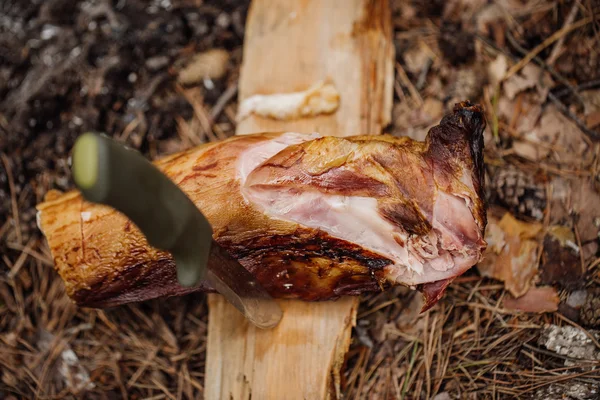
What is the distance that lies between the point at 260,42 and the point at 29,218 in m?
1.74

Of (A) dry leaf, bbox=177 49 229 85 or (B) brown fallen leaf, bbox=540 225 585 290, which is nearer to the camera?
(B) brown fallen leaf, bbox=540 225 585 290

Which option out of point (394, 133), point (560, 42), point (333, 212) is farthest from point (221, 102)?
point (560, 42)

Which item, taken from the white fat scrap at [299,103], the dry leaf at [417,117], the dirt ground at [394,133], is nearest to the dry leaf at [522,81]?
the dirt ground at [394,133]

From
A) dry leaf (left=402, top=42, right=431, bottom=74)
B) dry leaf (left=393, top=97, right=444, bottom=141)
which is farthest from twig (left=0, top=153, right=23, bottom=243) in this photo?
dry leaf (left=402, top=42, right=431, bottom=74)

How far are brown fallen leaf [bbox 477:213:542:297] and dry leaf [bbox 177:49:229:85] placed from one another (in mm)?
1915

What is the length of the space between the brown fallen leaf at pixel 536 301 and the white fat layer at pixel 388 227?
1.83 ft

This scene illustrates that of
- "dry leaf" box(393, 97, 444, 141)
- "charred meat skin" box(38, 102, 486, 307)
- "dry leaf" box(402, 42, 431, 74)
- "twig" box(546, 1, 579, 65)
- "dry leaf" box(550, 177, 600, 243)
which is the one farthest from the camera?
"dry leaf" box(402, 42, 431, 74)

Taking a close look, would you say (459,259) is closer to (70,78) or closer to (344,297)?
(344,297)

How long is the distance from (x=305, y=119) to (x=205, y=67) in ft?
3.18

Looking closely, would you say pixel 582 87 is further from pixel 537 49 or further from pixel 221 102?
pixel 221 102

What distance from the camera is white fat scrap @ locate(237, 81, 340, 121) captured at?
2.79m

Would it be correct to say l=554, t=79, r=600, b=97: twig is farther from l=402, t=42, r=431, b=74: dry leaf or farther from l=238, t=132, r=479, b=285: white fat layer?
l=238, t=132, r=479, b=285: white fat layer

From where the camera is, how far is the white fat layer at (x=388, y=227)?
2057 mm

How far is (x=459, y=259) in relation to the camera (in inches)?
82.9
